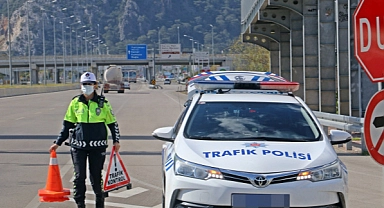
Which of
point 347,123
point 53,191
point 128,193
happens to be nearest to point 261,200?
point 53,191

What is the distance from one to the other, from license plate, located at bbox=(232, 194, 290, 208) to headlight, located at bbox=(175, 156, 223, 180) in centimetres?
27

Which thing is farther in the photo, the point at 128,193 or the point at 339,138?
the point at 128,193

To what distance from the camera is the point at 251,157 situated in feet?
20.5

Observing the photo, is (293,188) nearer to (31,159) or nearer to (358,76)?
(31,159)

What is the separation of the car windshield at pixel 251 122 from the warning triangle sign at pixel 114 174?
1.62 meters

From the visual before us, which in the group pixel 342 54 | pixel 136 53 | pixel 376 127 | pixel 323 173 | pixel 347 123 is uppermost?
pixel 136 53

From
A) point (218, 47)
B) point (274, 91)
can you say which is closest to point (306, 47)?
point (274, 91)

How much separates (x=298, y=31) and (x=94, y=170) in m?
21.5

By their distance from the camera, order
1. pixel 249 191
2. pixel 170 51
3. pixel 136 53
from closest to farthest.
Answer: pixel 249 191
pixel 136 53
pixel 170 51

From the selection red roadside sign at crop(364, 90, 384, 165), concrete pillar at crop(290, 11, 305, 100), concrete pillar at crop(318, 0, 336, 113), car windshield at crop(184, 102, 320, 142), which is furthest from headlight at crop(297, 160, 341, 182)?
concrete pillar at crop(290, 11, 305, 100)

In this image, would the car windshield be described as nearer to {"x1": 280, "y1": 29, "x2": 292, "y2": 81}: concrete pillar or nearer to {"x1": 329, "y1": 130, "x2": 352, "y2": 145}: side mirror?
{"x1": 329, "y1": 130, "x2": 352, "y2": 145}: side mirror

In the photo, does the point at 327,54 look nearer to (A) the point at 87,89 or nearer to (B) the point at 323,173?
(A) the point at 87,89

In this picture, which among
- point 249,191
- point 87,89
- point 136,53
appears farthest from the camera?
point 136,53

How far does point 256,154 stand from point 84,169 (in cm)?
260
